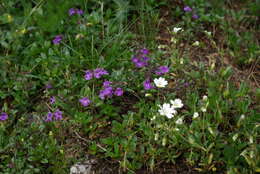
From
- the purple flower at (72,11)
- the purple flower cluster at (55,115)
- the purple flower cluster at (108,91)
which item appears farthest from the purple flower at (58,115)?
the purple flower at (72,11)

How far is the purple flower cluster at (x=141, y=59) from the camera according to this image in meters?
2.87

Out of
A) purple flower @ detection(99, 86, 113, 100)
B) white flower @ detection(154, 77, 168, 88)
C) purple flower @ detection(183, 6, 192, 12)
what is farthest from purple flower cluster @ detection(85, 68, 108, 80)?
purple flower @ detection(183, 6, 192, 12)

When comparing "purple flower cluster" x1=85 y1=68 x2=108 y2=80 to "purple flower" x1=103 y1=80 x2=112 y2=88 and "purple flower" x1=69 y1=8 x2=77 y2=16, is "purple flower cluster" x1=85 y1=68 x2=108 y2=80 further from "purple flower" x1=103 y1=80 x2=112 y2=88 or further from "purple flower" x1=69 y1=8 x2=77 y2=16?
"purple flower" x1=69 y1=8 x2=77 y2=16

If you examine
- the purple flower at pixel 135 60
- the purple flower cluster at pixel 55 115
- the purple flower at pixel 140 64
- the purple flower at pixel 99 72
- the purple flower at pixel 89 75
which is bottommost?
the purple flower cluster at pixel 55 115

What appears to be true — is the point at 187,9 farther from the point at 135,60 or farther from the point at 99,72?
the point at 99,72

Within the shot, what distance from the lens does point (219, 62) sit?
336 cm

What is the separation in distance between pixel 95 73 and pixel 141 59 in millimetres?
391

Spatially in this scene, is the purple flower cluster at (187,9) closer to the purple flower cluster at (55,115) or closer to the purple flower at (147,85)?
the purple flower at (147,85)

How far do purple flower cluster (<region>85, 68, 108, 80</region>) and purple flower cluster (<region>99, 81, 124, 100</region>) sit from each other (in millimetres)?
82

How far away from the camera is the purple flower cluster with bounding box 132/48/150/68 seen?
9.43 feet

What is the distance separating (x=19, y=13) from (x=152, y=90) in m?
1.55

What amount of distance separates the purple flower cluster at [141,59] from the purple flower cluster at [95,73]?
258mm

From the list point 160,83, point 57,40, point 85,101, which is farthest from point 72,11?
point 160,83

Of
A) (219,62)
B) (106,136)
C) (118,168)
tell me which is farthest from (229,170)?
(219,62)
